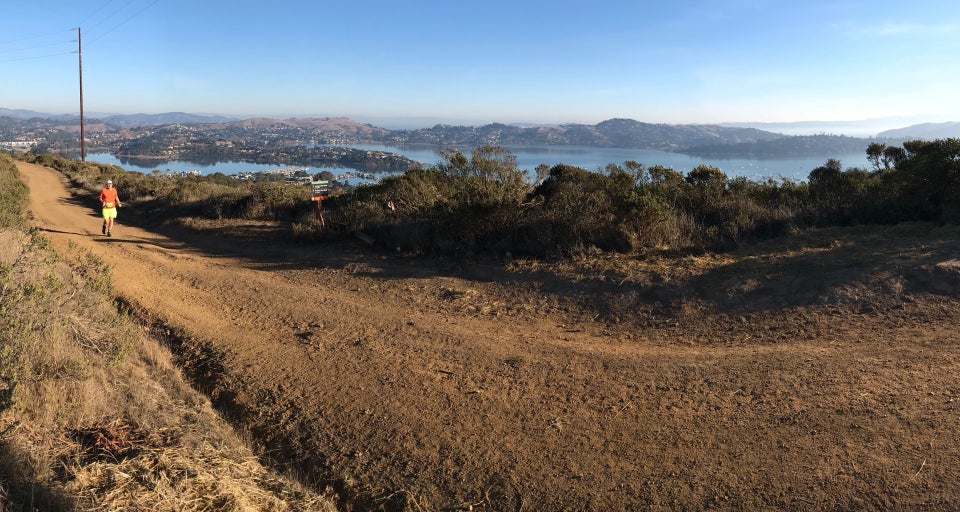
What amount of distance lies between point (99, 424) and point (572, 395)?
393 cm

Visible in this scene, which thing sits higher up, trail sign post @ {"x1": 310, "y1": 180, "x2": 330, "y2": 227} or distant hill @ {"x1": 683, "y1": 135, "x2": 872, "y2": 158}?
distant hill @ {"x1": 683, "y1": 135, "x2": 872, "y2": 158}

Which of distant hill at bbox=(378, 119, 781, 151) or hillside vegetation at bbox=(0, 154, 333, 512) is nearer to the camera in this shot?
hillside vegetation at bbox=(0, 154, 333, 512)

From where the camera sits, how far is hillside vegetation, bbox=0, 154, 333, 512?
3.10m

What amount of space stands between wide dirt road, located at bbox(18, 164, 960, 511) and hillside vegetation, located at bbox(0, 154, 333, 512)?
1.57ft

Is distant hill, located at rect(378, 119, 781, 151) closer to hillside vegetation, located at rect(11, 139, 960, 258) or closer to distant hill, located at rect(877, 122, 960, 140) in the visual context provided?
distant hill, located at rect(877, 122, 960, 140)

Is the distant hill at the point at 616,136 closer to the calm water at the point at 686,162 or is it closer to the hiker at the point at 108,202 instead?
the calm water at the point at 686,162

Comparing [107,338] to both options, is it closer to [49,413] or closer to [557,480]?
[49,413]

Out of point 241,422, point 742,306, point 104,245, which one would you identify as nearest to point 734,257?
point 742,306

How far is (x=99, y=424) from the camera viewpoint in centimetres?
400

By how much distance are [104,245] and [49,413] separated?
1008cm

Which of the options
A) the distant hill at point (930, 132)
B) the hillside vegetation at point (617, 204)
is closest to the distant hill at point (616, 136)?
the distant hill at point (930, 132)

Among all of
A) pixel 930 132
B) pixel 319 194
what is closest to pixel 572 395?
pixel 319 194

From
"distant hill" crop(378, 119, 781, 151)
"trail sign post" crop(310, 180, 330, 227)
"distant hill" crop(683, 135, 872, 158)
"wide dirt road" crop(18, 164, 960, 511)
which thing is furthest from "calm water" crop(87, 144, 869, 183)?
"distant hill" crop(378, 119, 781, 151)

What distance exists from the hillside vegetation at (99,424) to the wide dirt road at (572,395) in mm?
480
